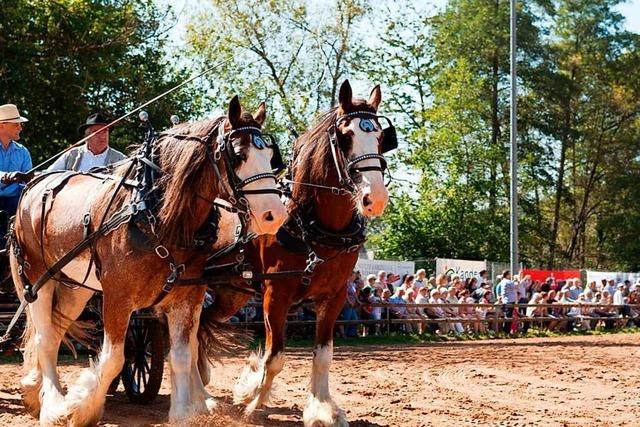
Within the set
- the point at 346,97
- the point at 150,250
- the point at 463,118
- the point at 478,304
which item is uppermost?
the point at 463,118

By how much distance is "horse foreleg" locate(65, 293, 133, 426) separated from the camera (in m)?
6.36

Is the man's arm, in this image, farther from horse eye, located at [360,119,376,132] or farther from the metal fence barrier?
the metal fence barrier

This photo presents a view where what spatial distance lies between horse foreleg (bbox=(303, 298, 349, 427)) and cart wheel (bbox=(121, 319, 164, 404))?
1478mm

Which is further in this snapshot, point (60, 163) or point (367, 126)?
point (60, 163)

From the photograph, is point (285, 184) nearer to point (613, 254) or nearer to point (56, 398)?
point (56, 398)

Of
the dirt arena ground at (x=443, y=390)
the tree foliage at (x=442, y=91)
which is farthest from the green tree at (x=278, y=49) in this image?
the dirt arena ground at (x=443, y=390)

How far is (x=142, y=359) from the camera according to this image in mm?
8766

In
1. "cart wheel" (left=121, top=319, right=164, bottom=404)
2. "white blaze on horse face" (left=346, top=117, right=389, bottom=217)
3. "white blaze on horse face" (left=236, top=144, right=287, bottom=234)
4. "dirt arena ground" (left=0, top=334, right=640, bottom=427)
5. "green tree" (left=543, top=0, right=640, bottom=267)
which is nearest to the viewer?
"white blaze on horse face" (left=236, top=144, right=287, bottom=234)

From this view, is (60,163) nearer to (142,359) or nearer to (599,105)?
(142,359)

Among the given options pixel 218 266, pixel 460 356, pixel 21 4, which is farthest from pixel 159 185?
pixel 21 4

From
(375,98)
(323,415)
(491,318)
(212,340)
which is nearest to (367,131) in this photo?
(375,98)

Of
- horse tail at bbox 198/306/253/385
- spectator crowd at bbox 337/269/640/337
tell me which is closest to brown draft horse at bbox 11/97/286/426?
horse tail at bbox 198/306/253/385

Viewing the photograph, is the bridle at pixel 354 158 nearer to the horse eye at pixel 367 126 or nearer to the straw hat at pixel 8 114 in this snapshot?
the horse eye at pixel 367 126

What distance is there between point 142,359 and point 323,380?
1.99 metres
